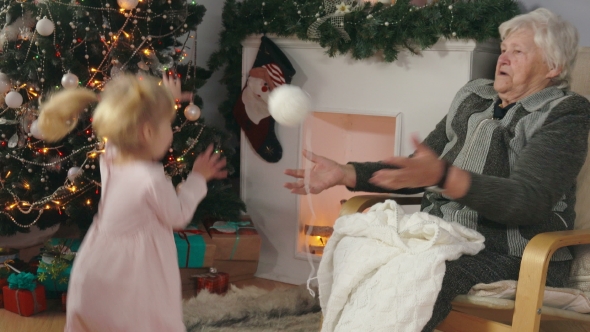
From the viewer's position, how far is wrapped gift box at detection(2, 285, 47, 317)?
7.79ft

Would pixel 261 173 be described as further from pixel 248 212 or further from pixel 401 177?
pixel 401 177

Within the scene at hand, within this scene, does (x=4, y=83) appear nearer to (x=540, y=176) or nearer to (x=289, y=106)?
(x=289, y=106)

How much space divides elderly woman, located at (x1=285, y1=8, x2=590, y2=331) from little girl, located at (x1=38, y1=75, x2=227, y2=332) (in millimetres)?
398

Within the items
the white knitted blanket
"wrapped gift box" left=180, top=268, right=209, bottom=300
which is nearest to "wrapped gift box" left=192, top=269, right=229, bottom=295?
"wrapped gift box" left=180, top=268, right=209, bottom=300

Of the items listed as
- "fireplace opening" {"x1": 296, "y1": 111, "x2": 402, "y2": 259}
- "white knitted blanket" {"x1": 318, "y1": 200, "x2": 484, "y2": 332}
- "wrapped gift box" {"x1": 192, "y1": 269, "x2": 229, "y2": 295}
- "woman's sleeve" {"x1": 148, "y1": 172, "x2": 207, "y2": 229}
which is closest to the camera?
"woman's sleeve" {"x1": 148, "y1": 172, "x2": 207, "y2": 229}

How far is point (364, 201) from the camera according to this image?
193 cm

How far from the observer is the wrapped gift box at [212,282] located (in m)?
2.61

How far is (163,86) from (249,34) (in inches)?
52.7

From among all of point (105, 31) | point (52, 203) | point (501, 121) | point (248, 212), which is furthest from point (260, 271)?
point (501, 121)

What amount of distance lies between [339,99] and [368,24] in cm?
39

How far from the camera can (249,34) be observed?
2.83 metres

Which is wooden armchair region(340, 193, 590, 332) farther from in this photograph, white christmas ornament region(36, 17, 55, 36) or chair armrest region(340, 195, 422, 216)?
white christmas ornament region(36, 17, 55, 36)

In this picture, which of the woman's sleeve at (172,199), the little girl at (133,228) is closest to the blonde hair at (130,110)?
the little girl at (133,228)

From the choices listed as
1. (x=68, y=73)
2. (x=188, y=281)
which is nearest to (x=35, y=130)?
(x=68, y=73)
